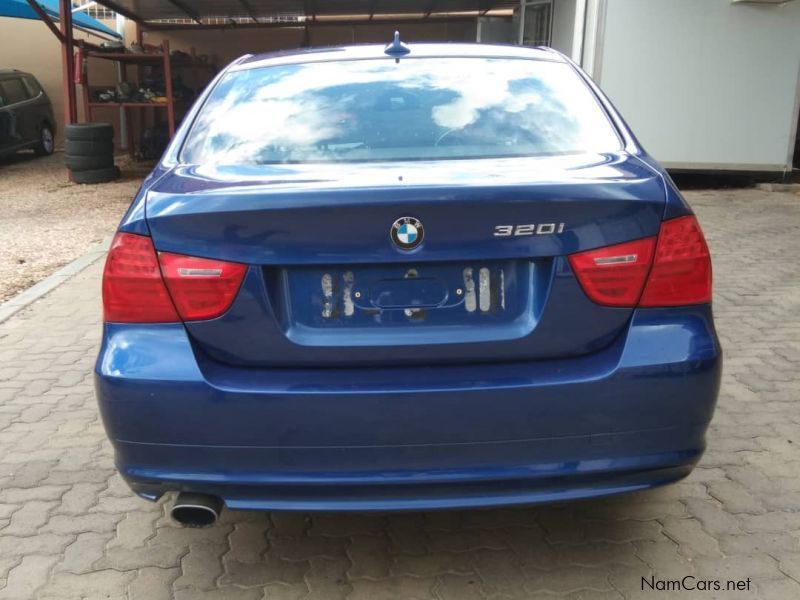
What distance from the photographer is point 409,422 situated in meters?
2.10

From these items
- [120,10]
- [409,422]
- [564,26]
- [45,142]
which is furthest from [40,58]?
[409,422]

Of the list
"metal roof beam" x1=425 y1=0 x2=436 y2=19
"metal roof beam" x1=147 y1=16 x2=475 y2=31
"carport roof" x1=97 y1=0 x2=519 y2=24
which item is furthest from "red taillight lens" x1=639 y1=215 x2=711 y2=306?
"metal roof beam" x1=147 y1=16 x2=475 y2=31

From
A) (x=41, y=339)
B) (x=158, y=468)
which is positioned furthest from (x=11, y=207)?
(x=158, y=468)

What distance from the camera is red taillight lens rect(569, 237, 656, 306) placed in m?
2.14

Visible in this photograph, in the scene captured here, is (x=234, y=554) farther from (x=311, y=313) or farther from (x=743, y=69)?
(x=743, y=69)

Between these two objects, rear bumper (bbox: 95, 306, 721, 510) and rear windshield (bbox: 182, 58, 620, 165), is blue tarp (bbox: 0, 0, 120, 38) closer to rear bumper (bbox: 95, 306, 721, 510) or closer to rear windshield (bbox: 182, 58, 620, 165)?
rear windshield (bbox: 182, 58, 620, 165)

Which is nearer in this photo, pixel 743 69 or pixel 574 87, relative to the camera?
pixel 574 87

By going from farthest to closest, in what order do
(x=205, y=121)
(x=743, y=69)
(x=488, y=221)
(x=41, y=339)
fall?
(x=743, y=69)
(x=41, y=339)
(x=205, y=121)
(x=488, y=221)

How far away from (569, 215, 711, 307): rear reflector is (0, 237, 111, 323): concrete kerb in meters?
4.76

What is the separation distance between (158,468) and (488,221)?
3.73ft

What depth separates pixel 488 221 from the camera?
6.89ft

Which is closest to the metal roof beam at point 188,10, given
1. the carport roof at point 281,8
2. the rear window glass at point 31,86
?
the carport roof at point 281,8

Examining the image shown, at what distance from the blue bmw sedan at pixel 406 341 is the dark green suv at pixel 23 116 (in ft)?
46.9

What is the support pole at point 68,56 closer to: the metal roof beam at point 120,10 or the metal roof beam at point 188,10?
the metal roof beam at point 120,10
